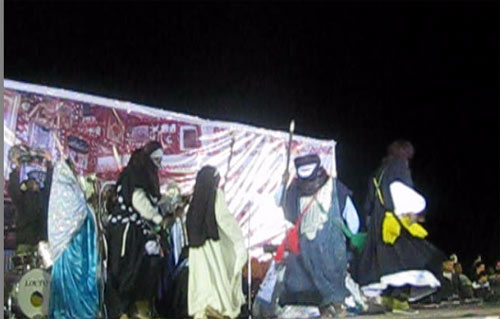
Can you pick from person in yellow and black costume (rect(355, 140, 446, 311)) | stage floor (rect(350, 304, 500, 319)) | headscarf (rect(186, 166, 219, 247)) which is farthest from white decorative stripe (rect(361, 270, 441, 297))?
headscarf (rect(186, 166, 219, 247))

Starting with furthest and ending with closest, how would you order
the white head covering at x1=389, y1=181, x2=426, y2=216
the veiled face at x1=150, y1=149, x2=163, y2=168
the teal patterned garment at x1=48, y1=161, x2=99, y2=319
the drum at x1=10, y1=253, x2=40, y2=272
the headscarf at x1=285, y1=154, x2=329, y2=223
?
1. the white head covering at x1=389, y1=181, x2=426, y2=216
2. the headscarf at x1=285, y1=154, x2=329, y2=223
3. the veiled face at x1=150, y1=149, x2=163, y2=168
4. the teal patterned garment at x1=48, y1=161, x2=99, y2=319
5. the drum at x1=10, y1=253, x2=40, y2=272

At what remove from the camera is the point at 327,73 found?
4.86 metres

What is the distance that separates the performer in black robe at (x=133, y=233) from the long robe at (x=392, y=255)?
3.36ft

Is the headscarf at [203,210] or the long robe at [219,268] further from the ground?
the headscarf at [203,210]

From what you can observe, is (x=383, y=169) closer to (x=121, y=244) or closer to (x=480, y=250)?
(x=480, y=250)

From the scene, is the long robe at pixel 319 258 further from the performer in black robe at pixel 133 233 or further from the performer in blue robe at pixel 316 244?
the performer in black robe at pixel 133 233

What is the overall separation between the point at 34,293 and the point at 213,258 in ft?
2.75

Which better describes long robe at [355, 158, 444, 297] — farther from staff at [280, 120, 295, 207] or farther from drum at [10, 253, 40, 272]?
drum at [10, 253, 40, 272]

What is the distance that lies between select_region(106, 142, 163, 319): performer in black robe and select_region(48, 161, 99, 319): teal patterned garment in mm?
83

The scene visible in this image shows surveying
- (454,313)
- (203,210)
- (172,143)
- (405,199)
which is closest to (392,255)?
(405,199)

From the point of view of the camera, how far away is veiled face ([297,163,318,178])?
190 inches

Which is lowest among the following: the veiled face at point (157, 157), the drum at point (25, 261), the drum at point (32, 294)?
the drum at point (32, 294)

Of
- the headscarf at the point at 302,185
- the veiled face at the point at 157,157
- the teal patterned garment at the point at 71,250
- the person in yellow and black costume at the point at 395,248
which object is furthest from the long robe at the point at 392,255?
the teal patterned garment at the point at 71,250

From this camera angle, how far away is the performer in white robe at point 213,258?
4742 millimetres
